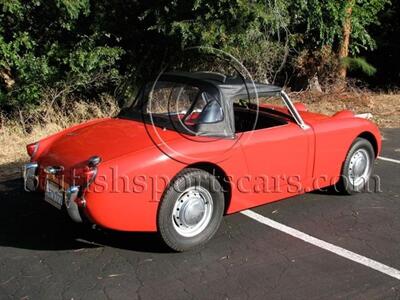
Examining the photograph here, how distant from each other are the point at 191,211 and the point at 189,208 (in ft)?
0.11

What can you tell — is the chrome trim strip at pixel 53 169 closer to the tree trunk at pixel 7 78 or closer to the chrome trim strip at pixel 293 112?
the chrome trim strip at pixel 293 112

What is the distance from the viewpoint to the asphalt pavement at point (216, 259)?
3.63 m

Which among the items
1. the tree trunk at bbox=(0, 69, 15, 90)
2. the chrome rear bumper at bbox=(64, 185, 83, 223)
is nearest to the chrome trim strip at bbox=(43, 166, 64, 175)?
the chrome rear bumper at bbox=(64, 185, 83, 223)

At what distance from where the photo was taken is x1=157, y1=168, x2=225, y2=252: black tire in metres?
4.06

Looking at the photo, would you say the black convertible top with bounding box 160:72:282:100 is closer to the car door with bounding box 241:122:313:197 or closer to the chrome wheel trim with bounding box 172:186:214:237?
the car door with bounding box 241:122:313:197

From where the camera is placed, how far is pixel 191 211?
422 cm

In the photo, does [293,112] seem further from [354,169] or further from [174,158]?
[174,158]

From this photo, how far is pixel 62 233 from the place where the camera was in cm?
463

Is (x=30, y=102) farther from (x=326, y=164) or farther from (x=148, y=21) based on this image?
(x=326, y=164)

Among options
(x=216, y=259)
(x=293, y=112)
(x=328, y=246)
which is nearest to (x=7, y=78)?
(x=293, y=112)

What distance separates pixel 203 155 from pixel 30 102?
657 cm

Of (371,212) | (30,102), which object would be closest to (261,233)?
(371,212)

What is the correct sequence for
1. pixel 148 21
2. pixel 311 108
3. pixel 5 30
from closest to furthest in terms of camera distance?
1. pixel 5 30
2. pixel 148 21
3. pixel 311 108

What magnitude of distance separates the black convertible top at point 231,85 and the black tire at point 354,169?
3.86 ft
